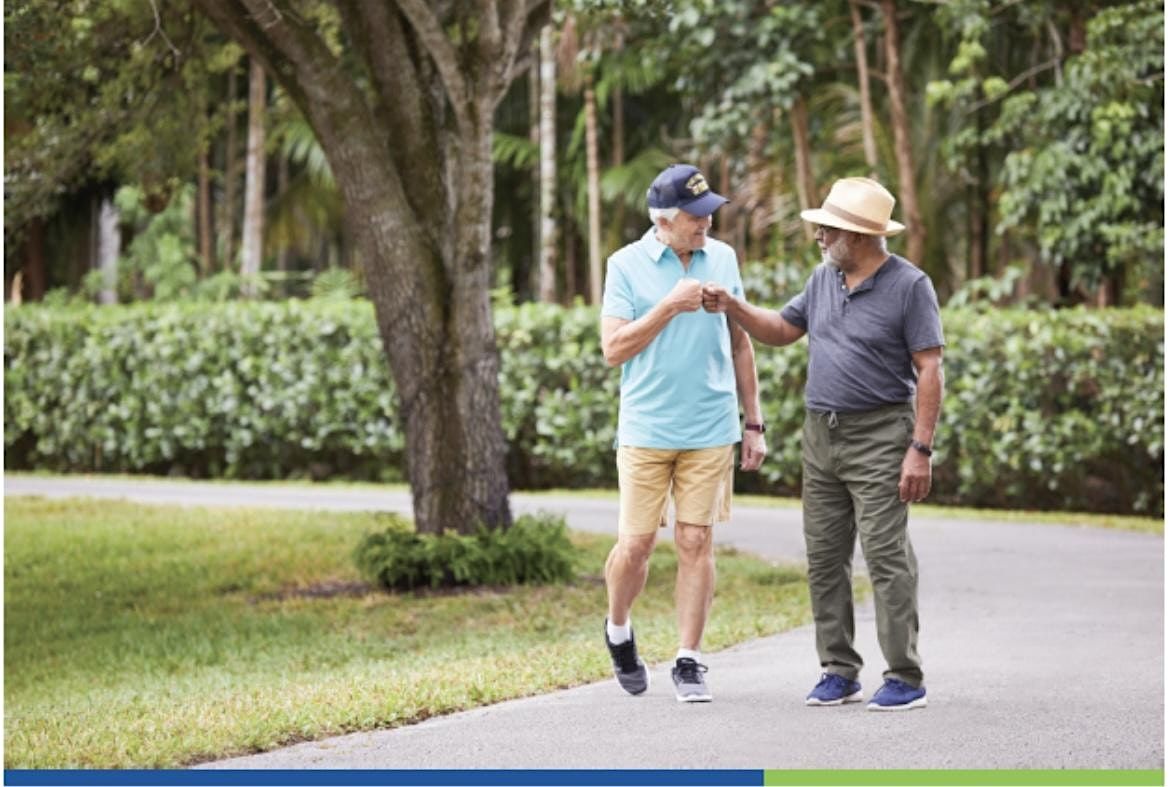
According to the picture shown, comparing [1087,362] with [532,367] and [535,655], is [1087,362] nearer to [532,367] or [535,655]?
[532,367]

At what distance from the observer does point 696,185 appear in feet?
25.0

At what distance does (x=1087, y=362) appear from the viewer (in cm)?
1797

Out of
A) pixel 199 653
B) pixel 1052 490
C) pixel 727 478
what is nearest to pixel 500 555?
pixel 199 653

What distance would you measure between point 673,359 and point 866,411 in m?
0.75

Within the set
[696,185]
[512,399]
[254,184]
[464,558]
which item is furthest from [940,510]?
[254,184]

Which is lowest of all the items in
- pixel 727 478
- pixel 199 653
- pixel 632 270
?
pixel 199 653

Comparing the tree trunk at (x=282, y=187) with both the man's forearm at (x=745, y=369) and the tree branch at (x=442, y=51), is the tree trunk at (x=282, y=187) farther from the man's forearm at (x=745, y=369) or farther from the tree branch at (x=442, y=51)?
the man's forearm at (x=745, y=369)

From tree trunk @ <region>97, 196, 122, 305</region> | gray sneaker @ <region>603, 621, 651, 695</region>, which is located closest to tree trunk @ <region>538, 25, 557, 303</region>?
tree trunk @ <region>97, 196, 122, 305</region>

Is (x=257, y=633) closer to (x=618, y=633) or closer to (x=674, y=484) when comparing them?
(x=618, y=633)

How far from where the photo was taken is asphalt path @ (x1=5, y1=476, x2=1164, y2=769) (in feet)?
22.4

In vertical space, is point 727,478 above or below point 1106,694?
above

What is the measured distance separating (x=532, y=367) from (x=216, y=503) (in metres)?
3.81

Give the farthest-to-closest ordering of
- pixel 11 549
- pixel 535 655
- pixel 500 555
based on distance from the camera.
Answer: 1. pixel 11 549
2. pixel 500 555
3. pixel 535 655

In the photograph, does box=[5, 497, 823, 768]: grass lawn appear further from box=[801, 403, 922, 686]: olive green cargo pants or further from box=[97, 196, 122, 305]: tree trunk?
box=[97, 196, 122, 305]: tree trunk
